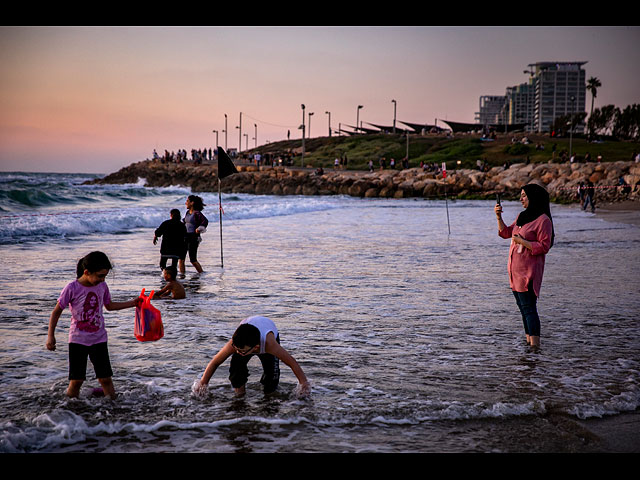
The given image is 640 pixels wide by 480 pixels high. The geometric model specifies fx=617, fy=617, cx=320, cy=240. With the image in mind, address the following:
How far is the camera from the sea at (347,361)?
13.9ft

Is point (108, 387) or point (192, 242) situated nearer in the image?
point (108, 387)

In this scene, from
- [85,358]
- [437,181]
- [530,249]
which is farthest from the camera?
[437,181]

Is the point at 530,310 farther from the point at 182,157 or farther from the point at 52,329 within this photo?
the point at 182,157

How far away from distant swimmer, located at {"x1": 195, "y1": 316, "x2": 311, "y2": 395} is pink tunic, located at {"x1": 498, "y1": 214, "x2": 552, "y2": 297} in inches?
109

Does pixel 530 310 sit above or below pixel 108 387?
above

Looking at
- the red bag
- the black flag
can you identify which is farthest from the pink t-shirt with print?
the black flag

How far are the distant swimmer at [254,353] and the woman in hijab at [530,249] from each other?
278 cm

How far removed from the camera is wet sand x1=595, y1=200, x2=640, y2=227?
85.2 ft

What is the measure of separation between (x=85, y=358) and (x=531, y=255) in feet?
14.4

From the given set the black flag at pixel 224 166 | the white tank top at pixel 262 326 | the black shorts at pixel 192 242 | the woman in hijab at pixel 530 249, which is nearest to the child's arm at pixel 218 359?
the white tank top at pixel 262 326

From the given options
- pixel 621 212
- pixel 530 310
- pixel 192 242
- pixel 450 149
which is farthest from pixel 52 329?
pixel 450 149

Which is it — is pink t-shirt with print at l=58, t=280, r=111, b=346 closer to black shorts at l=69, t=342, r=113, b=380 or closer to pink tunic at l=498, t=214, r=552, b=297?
black shorts at l=69, t=342, r=113, b=380

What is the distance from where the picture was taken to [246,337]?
4.48 meters
